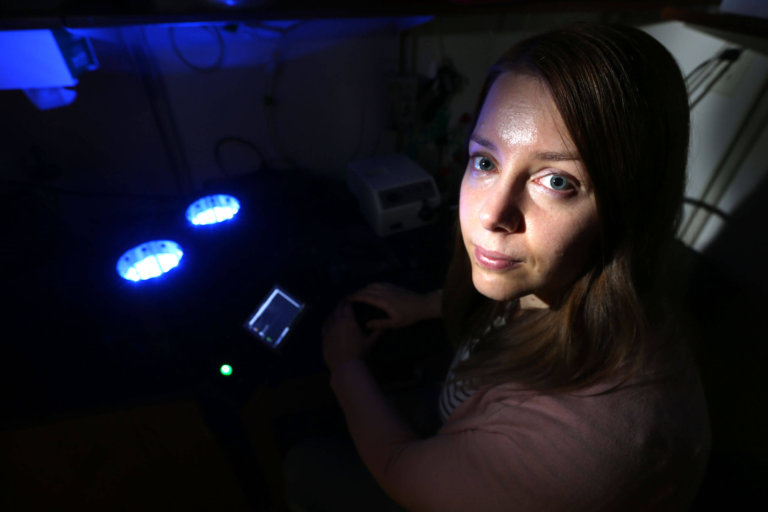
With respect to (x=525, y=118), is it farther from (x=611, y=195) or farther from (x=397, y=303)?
(x=397, y=303)

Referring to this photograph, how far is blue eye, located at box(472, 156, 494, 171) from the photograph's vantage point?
0.52 metres

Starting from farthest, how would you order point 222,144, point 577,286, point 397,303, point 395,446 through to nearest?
point 222,144, point 397,303, point 395,446, point 577,286

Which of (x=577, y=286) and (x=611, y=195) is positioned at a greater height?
(x=611, y=195)

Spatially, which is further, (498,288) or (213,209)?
(213,209)

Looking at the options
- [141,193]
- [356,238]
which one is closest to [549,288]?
[356,238]

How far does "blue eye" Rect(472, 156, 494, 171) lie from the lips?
109mm

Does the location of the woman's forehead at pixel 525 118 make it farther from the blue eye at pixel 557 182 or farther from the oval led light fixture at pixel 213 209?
the oval led light fixture at pixel 213 209

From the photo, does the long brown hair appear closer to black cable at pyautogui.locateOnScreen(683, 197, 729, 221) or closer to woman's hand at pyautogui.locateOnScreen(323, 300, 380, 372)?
woman's hand at pyautogui.locateOnScreen(323, 300, 380, 372)

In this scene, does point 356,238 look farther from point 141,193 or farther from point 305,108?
point 141,193

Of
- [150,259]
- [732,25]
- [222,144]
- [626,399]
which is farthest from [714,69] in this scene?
[150,259]

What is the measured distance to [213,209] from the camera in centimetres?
100

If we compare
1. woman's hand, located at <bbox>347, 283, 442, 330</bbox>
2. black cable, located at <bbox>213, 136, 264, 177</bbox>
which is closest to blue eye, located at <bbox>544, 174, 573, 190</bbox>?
woman's hand, located at <bbox>347, 283, 442, 330</bbox>

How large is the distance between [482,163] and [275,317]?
55 cm

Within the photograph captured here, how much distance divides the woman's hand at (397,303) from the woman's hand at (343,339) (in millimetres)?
36
